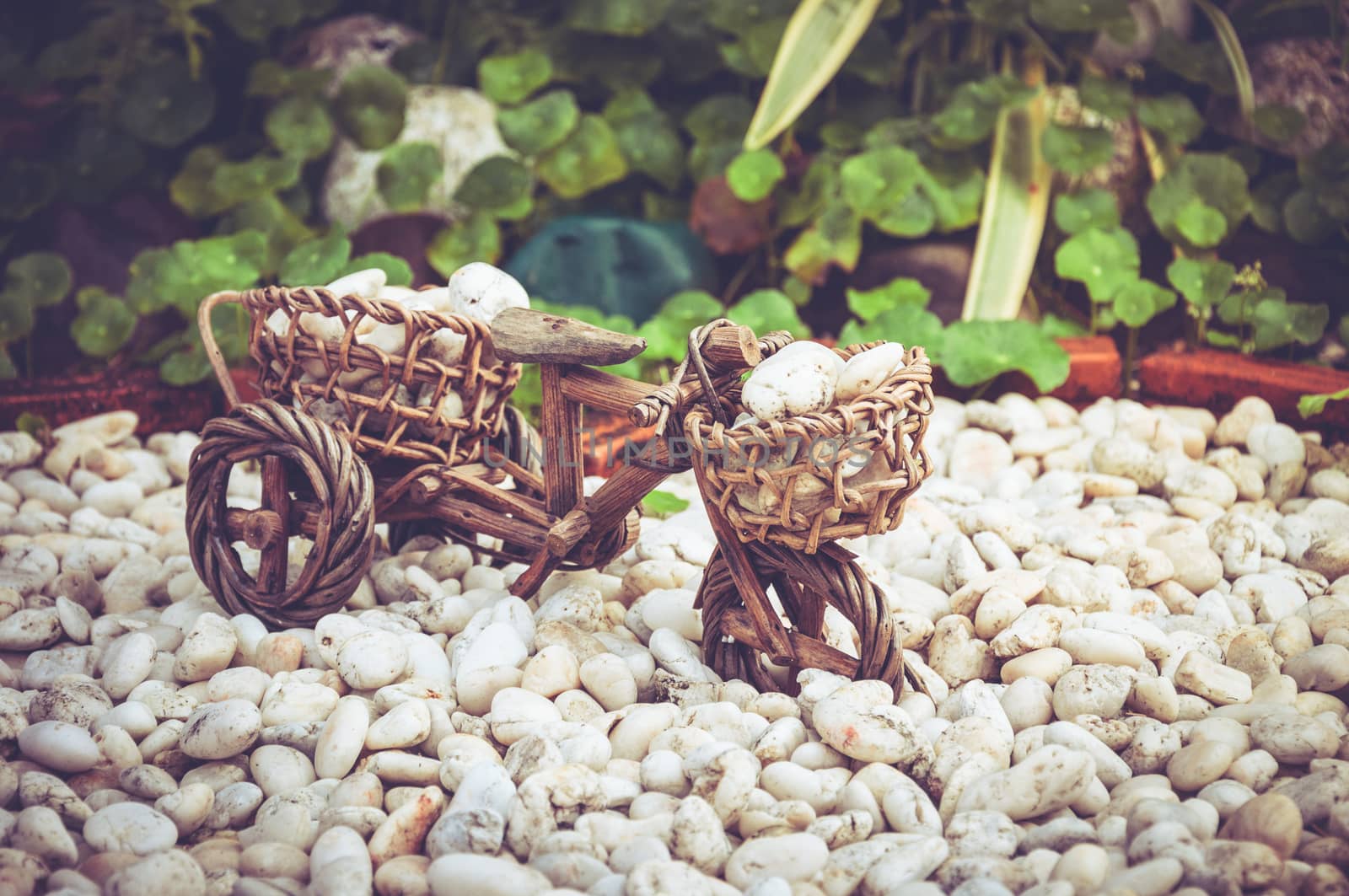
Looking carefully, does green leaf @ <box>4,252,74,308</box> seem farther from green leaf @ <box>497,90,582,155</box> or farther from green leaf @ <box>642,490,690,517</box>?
green leaf @ <box>642,490,690,517</box>

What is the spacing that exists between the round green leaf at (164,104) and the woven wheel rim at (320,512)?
2.03m

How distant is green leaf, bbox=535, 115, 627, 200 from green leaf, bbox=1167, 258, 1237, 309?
1647 mm

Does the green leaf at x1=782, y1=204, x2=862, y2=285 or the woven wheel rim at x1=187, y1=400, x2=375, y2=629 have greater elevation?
the green leaf at x1=782, y1=204, x2=862, y2=285

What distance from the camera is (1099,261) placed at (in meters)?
3.23

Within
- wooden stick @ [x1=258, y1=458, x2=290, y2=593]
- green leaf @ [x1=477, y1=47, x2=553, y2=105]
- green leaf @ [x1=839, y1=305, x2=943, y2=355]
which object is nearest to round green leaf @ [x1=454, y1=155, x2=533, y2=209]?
green leaf @ [x1=477, y1=47, x2=553, y2=105]

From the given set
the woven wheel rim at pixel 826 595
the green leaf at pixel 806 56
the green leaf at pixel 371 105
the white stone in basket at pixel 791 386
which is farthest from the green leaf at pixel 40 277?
the white stone in basket at pixel 791 386

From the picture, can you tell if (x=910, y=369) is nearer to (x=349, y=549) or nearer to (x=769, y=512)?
(x=769, y=512)

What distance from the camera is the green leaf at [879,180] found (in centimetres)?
328

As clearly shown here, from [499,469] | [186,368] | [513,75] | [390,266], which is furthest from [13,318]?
[499,469]

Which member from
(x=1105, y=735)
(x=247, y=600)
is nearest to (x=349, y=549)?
(x=247, y=600)

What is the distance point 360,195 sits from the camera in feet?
11.9

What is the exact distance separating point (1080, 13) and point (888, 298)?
99 centimetres

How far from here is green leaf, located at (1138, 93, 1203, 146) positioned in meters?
3.39

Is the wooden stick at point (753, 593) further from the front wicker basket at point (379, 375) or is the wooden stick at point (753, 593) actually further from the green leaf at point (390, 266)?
the green leaf at point (390, 266)
